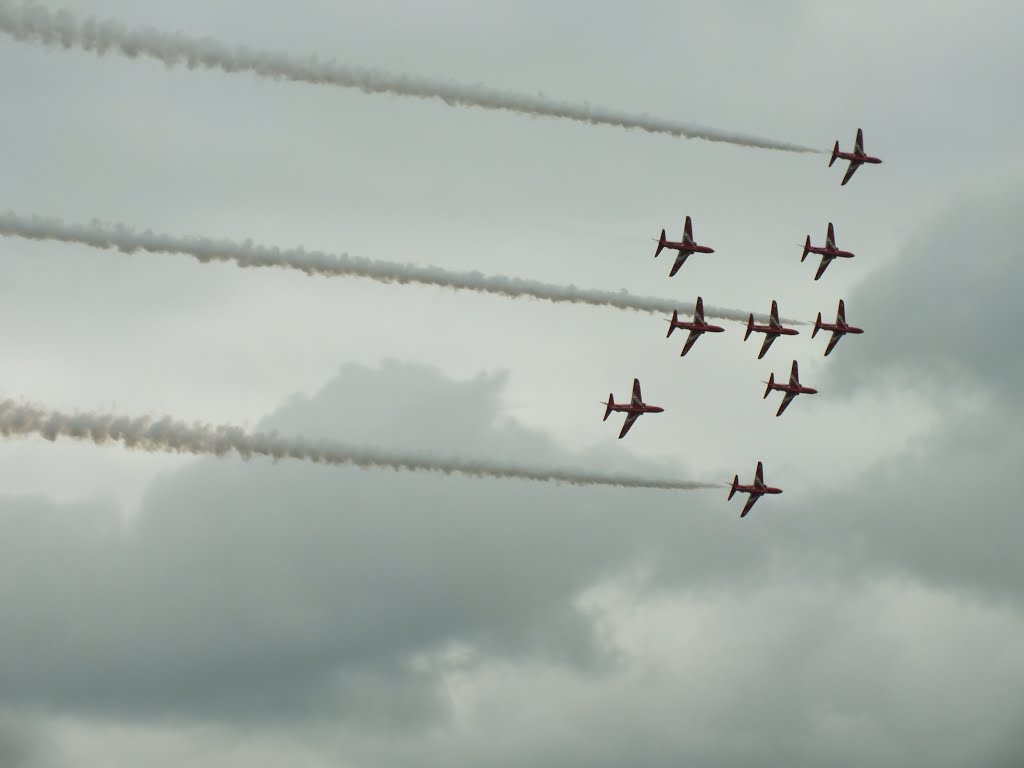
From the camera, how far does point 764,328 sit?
133750mm

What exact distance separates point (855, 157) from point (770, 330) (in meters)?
12.7

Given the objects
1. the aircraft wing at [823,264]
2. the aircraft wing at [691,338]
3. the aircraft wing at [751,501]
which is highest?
the aircraft wing at [823,264]

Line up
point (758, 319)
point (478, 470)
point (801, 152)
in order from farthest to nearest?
point (758, 319), point (801, 152), point (478, 470)

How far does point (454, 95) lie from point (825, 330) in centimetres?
5376

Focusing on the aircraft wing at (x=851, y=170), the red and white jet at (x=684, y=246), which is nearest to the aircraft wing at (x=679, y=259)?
the red and white jet at (x=684, y=246)

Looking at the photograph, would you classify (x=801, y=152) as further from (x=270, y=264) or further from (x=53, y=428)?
(x=53, y=428)

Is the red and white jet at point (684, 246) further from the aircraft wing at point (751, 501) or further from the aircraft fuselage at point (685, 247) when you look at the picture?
the aircraft wing at point (751, 501)

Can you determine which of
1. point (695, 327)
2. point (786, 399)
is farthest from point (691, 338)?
point (786, 399)

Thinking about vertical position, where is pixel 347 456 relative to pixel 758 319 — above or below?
below

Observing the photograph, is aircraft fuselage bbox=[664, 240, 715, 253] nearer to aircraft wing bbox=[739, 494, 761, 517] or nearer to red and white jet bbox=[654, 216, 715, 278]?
red and white jet bbox=[654, 216, 715, 278]

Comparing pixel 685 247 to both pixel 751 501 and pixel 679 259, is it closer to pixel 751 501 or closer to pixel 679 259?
pixel 679 259

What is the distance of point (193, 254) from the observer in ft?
285

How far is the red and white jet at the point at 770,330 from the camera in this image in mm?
133125

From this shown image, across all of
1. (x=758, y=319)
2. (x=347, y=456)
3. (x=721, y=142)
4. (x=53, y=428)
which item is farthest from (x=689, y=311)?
(x=53, y=428)
